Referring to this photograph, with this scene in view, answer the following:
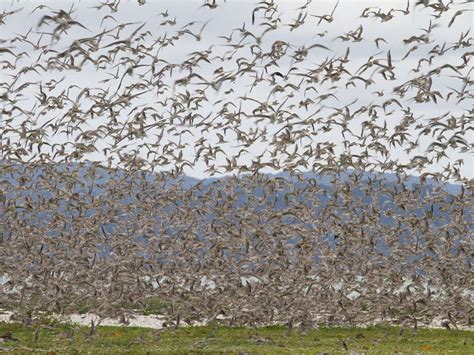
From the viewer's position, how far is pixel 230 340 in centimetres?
4366

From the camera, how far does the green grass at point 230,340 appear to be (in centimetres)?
3779

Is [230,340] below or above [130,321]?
below

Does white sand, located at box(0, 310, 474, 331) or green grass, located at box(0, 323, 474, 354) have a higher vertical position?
white sand, located at box(0, 310, 474, 331)

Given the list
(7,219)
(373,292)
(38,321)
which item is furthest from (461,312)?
(7,219)

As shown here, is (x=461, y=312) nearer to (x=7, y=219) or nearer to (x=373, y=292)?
(x=373, y=292)

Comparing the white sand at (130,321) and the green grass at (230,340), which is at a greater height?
the white sand at (130,321)

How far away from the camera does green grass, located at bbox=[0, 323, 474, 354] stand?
37.8 meters

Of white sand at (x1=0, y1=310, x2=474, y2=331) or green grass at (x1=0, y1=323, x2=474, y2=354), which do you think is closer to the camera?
green grass at (x1=0, y1=323, x2=474, y2=354)

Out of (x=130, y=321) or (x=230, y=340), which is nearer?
(x=230, y=340)

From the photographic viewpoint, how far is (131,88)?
1716 inches

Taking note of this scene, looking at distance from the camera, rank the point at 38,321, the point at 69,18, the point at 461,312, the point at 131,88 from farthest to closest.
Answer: the point at 461,312 → the point at 38,321 → the point at 131,88 → the point at 69,18

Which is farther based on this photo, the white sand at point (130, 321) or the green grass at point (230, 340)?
the white sand at point (130, 321)

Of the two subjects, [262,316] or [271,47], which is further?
[262,316]

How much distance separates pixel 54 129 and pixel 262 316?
16.8 meters
